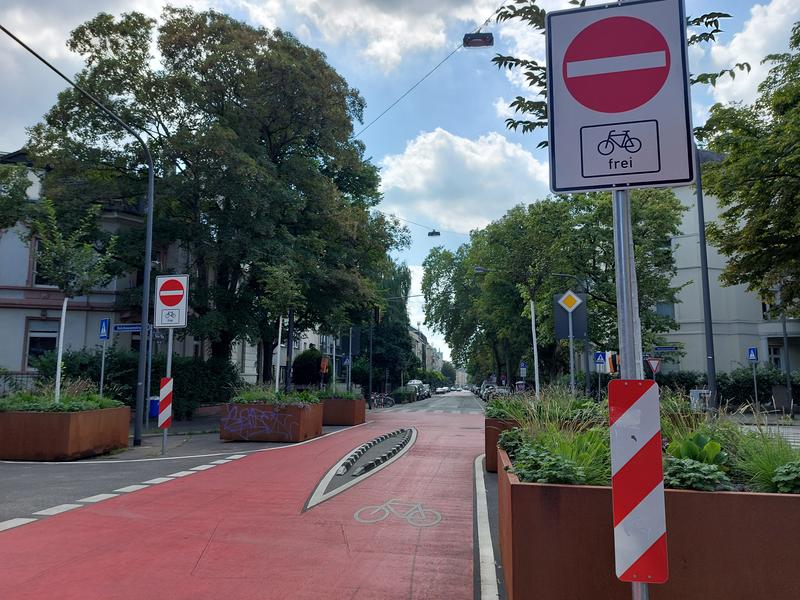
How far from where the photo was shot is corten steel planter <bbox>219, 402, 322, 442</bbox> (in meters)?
15.6

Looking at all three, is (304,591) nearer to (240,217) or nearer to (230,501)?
(230,501)

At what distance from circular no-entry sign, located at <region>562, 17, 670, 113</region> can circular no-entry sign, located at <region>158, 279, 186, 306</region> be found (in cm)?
1308

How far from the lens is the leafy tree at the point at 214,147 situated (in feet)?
68.1

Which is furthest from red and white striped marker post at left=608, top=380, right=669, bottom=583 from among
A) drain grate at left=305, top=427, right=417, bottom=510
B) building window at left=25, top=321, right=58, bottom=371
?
building window at left=25, top=321, right=58, bottom=371

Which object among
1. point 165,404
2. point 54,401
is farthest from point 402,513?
point 54,401

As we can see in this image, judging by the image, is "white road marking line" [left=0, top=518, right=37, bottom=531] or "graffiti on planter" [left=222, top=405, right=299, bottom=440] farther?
"graffiti on planter" [left=222, top=405, right=299, bottom=440]

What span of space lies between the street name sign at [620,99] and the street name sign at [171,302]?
508 inches

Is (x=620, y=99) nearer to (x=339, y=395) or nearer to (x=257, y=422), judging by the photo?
(x=257, y=422)

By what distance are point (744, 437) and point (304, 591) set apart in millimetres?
3612

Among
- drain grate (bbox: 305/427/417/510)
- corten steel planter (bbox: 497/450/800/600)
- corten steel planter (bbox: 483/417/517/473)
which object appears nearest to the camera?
corten steel planter (bbox: 497/450/800/600)

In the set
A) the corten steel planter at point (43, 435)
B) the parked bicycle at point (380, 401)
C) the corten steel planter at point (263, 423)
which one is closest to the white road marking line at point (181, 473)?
the corten steel planter at point (43, 435)

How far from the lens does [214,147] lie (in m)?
19.7

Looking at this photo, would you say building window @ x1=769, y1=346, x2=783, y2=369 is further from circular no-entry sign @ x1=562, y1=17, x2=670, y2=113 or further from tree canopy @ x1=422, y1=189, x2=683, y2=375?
circular no-entry sign @ x1=562, y1=17, x2=670, y2=113

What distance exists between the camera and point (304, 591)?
4.47 m
